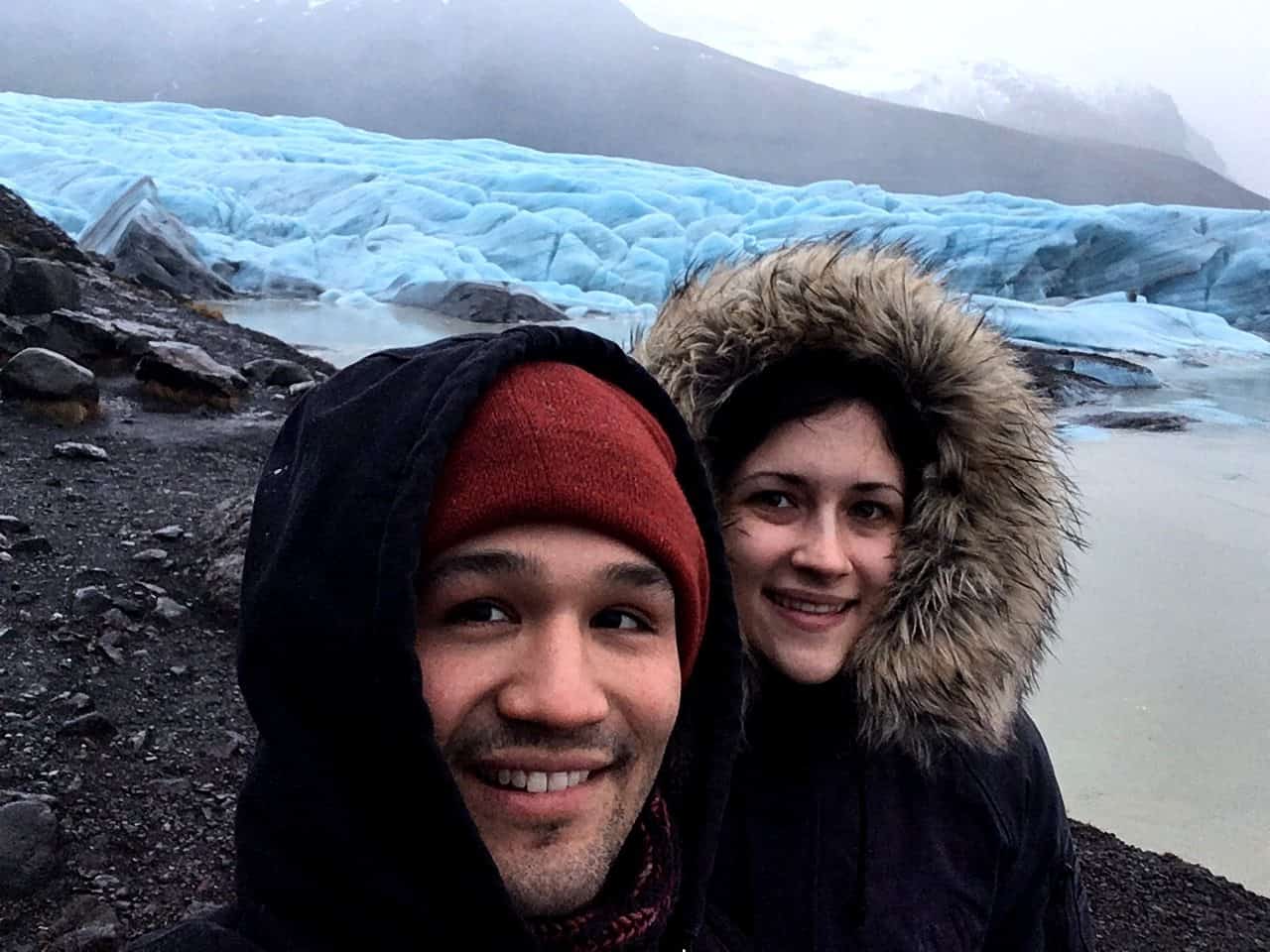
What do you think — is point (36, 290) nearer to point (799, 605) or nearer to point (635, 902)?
point (799, 605)

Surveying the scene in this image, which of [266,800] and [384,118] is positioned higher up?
[384,118]

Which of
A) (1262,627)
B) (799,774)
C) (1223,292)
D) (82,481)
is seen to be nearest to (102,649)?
(82,481)

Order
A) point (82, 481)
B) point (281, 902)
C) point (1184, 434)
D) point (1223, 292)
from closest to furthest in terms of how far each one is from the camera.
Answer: point (281, 902) → point (82, 481) → point (1184, 434) → point (1223, 292)

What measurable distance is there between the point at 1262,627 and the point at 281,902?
5205mm

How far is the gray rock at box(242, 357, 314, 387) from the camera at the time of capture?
23.6 ft

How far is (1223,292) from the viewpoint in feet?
69.2

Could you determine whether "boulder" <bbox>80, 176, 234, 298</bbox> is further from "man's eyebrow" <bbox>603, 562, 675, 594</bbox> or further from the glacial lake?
"man's eyebrow" <bbox>603, 562, 675, 594</bbox>

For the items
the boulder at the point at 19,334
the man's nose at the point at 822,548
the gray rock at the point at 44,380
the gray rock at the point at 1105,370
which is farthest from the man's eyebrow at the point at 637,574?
the gray rock at the point at 1105,370

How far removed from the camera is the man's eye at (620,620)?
88 cm

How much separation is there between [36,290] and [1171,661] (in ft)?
22.8

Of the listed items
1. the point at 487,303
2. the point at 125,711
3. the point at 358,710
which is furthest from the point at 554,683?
the point at 487,303

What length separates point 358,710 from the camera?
776mm

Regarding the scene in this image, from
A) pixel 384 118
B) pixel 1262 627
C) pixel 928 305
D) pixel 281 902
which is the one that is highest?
pixel 384 118

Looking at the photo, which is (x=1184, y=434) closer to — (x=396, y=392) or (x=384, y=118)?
(x=396, y=392)
